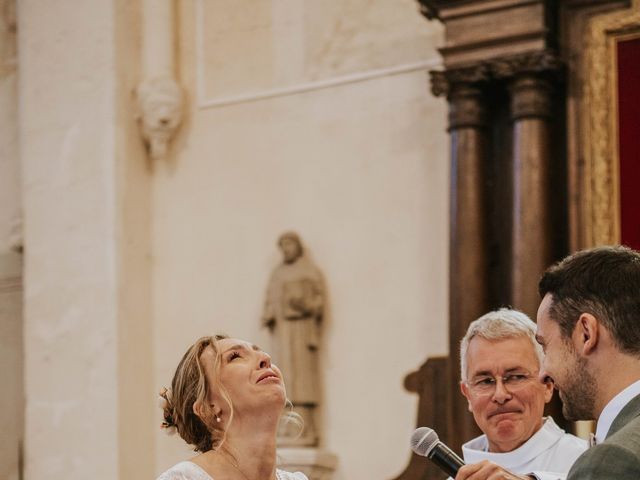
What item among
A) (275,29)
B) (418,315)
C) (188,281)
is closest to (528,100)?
(418,315)

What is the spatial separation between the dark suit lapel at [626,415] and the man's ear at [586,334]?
5.8 inches

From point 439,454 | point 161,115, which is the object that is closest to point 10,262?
point 161,115

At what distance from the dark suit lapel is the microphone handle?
425 millimetres

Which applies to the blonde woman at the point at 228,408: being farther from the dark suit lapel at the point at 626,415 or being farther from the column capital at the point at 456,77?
the column capital at the point at 456,77

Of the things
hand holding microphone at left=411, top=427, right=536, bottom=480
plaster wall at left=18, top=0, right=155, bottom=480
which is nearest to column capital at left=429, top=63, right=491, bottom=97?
plaster wall at left=18, top=0, right=155, bottom=480

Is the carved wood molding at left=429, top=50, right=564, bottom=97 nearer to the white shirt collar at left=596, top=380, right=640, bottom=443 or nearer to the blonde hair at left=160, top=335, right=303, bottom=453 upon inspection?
the blonde hair at left=160, top=335, right=303, bottom=453

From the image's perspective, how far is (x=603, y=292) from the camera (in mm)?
2467

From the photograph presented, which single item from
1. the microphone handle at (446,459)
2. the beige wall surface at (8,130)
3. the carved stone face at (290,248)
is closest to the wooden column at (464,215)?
the carved stone face at (290,248)

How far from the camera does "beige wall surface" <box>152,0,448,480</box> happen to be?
8203mm

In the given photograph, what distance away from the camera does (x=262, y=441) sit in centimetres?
361

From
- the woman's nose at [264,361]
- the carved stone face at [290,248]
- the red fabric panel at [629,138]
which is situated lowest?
the woman's nose at [264,361]

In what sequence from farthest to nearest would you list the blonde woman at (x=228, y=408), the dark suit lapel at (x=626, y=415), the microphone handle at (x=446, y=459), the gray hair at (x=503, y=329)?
the gray hair at (x=503, y=329) → the blonde woman at (x=228, y=408) → the microphone handle at (x=446, y=459) → the dark suit lapel at (x=626, y=415)

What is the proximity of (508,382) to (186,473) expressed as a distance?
1.07 meters

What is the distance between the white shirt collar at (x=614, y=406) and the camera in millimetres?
2393
